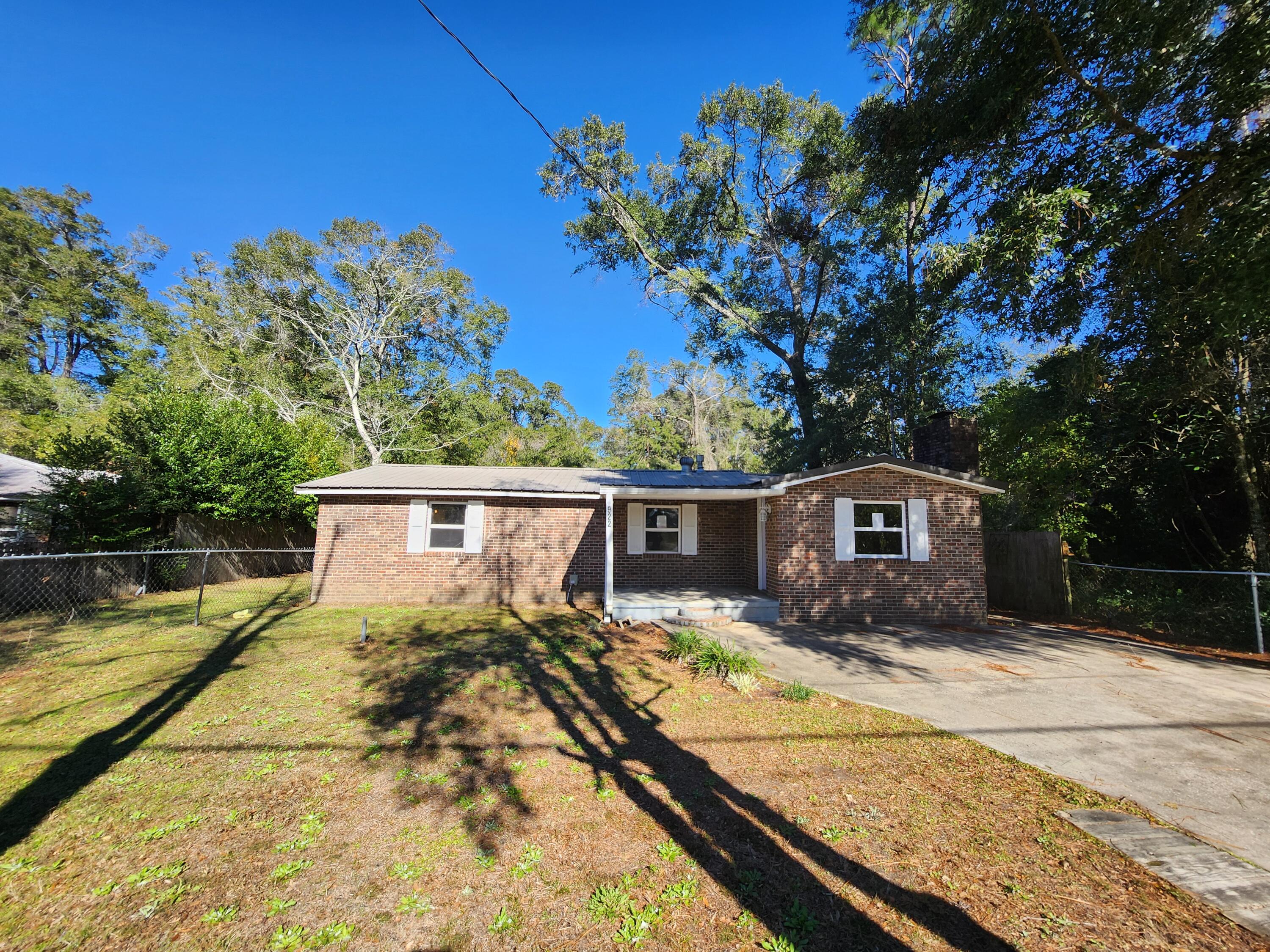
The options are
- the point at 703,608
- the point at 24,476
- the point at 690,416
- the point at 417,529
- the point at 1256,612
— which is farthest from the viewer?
the point at 690,416

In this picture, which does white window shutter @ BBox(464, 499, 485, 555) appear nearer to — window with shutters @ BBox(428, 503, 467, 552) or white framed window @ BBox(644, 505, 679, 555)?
window with shutters @ BBox(428, 503, 467, 552)

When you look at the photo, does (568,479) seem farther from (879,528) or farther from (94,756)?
(94,756)

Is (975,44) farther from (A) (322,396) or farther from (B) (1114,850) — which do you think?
(A) (322,396)

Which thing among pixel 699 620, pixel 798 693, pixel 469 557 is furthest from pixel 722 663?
pixel 469 557

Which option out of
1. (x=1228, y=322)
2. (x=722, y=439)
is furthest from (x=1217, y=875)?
(x=722, y=439)

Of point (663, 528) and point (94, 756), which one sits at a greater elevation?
point (663, 528)

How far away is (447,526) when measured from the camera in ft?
37.1

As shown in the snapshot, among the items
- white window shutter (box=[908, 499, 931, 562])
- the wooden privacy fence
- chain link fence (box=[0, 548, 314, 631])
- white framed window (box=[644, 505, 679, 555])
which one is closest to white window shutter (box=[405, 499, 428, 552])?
chain link fence (box=[0, 548, 314, 631])

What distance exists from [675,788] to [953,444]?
32.0 feet

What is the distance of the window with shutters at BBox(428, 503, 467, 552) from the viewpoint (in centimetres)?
1128

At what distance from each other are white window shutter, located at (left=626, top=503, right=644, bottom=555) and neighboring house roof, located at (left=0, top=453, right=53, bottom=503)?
41.2ft

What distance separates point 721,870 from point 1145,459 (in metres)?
13.1

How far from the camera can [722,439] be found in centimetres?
3781

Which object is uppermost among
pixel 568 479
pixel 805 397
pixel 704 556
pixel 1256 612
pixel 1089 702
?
pixel 805 397
